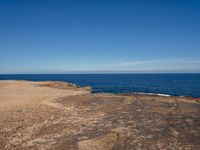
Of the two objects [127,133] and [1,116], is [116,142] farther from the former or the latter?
[1,116]

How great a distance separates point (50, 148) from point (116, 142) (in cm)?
288

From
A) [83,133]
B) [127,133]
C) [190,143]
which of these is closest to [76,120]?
[83,133]

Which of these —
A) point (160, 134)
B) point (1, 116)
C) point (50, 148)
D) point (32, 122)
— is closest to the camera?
point (50, 148)

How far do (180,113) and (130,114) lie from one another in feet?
11.9

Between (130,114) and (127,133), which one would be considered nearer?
(127,133)

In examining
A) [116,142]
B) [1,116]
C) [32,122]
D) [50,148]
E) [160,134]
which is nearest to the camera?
[50,148]

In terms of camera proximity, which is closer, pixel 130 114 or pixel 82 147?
pixel 82 147

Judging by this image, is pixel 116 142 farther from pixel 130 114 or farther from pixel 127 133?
pixel 130 114

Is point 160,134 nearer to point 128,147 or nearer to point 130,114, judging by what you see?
point 128,147

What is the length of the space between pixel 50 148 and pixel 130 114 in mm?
7257

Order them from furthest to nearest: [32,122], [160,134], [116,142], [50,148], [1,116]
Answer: [1,116] < [32,122] < [160,134] < [116,142] < [50,148]

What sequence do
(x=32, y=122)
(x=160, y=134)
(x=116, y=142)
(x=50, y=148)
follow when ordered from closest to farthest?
1. (x=50, y=148)
2. (x=116, y=142)
3. (x=160, y=134)
4. (x=32, y=122)

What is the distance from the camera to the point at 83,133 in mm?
10242

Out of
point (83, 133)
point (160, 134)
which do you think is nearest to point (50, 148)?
point (83, 133)
